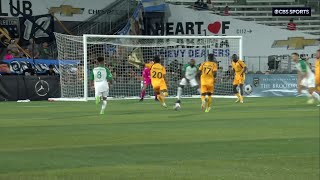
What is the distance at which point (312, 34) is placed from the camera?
50.7m

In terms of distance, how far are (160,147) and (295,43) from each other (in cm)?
3748

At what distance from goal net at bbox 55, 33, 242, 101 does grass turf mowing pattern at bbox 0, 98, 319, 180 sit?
44.5 ft

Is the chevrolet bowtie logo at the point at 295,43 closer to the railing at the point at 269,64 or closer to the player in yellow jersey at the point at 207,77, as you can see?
the railing at the point at 269,64

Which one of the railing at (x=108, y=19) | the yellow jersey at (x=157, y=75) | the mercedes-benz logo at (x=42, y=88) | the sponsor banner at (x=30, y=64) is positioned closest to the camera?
the yellow jersey at (x=157, y=75)

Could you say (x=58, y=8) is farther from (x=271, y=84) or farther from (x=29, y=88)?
(x=271, y=84)

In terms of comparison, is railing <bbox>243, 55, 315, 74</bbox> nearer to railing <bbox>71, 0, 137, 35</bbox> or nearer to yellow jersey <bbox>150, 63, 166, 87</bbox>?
railing <bbox>71, 0, 137, 35</bbox>

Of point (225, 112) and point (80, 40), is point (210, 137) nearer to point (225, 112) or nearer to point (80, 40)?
point (225, 112)

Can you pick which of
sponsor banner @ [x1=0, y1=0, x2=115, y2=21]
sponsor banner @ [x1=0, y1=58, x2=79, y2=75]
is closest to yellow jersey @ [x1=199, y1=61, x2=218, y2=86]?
sponsor banner @ [x1=0, y1=58, x2=79, y2=75]

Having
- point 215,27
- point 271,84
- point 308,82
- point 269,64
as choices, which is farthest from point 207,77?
point 215,27

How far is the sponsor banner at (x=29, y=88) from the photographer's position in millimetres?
35219

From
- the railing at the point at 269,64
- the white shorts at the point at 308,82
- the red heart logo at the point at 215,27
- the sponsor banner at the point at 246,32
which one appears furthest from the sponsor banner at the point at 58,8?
the white shorts at the point at 308,82

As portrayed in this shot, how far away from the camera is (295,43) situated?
164 feet

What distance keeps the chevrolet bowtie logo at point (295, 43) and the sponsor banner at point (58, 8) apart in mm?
12273

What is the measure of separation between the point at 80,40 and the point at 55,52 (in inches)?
265
